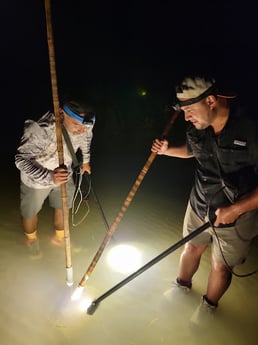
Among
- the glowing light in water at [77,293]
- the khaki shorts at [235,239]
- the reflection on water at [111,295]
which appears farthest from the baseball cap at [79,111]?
the reflection on water at [111,295]

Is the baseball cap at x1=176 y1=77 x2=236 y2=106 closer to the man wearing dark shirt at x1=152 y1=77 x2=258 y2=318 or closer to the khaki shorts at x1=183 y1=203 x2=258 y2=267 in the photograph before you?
the man wearing dark shirt at x1=152 y1=77 x2=258 y2=318

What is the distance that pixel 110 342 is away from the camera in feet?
11.3

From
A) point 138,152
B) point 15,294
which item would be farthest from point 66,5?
point 15,294

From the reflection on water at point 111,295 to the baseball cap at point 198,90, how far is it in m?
2.81

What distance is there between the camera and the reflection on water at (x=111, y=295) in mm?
3566

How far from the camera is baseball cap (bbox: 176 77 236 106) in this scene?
8.48 feet

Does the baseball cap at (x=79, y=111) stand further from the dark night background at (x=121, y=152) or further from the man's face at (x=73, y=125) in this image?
the dark night background at (x=121, y=152)

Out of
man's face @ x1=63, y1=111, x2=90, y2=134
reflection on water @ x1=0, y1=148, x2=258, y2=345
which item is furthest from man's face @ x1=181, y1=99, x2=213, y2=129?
reflection on water @ x1=0, y1=148, x2=258, y2=345

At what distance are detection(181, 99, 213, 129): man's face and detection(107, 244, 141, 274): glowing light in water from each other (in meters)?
2.77


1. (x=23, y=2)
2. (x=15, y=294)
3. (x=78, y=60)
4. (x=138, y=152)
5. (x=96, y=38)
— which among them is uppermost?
(x=23, y=2)

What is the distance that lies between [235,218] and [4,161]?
21.9 feet

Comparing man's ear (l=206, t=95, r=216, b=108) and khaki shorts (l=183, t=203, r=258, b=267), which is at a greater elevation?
man's ear (l=206, t=95, r=216, b=108)

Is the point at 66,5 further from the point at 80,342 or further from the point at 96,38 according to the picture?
the point at 80,342

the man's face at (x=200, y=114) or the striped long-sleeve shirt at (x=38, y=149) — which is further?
the striped long-sleeve shirt at (x=38, y=149)
